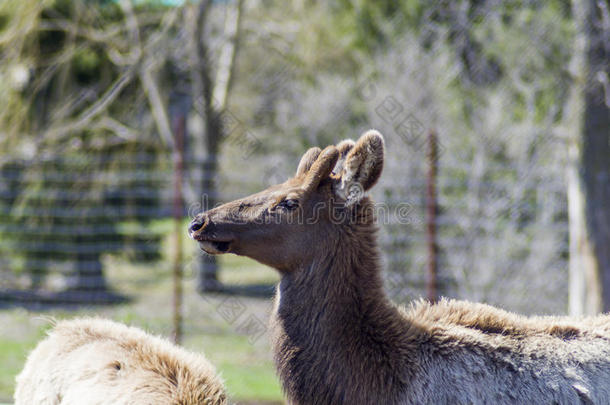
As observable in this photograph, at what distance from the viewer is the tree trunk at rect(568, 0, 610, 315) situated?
7230mm

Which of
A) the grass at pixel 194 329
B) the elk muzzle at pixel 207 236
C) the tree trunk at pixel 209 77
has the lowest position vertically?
the grass at pixel 194 329

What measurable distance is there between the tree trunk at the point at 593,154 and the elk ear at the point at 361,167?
14.5 ft

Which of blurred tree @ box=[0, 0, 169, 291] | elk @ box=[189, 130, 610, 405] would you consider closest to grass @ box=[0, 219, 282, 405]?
blurred tree @ box=[0, 0, 169, 291]

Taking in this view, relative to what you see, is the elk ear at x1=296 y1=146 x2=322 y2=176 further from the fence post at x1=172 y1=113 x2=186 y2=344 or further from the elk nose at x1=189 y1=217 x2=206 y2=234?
the fence post at x1=172 y1=113 x2=186 y2=344

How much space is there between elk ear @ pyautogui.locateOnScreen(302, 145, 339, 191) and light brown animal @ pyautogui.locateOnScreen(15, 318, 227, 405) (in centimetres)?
117

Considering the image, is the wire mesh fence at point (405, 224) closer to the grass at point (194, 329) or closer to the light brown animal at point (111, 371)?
the grass at point (194, 329)

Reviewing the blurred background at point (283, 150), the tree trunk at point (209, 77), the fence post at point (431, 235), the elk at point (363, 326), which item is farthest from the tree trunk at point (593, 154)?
the tree trunk at point (209, 77)

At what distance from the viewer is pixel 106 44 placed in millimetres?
12688

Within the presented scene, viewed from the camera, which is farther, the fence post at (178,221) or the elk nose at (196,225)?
the fence post at (178,221)

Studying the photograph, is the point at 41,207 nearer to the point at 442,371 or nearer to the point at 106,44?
the point at 106,44

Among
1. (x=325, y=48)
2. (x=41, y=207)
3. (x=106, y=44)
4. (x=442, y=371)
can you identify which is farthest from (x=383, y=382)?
(x=325, y=48)

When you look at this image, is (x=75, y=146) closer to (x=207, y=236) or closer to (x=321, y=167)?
(x=207, y=236)

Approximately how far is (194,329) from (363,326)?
5505 millimetres

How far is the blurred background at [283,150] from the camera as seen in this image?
8266mm
